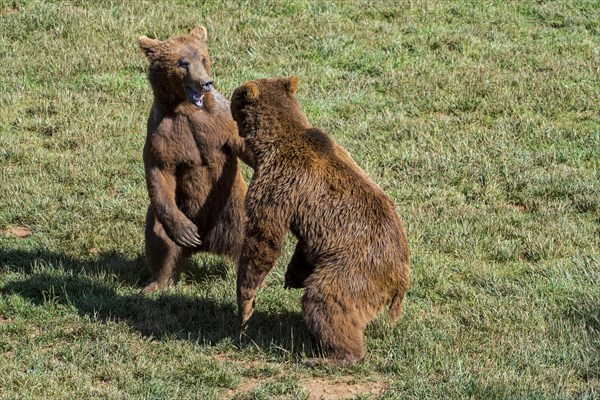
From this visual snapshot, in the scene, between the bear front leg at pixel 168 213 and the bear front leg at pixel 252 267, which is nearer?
the bear front leg at pixel 252 267

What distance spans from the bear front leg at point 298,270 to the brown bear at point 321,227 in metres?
0.02

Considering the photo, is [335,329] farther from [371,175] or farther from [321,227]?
[371,175]

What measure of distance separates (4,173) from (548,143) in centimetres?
554

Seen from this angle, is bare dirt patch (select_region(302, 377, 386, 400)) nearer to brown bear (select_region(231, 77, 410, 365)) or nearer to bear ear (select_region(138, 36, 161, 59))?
brown bear (select_region(231, 77, 410, 365))

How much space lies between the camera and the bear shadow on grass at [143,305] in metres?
7.84

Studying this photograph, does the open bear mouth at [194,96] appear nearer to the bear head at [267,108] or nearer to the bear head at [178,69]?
the bear head at [178,69]

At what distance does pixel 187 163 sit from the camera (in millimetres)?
8586

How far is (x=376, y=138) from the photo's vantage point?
1158 centimetres

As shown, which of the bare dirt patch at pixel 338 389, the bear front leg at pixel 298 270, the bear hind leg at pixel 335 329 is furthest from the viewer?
the bear front leg at pixel 298 270

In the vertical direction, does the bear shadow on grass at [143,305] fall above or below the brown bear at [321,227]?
below

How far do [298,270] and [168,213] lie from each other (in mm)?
1191

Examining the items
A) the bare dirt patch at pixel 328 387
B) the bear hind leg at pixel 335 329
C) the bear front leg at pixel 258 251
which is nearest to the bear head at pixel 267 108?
the bear front leg at pixel 258 251

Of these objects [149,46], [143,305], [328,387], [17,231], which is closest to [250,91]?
[149,46]

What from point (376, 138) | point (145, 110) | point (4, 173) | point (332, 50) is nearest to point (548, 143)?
point (376, 138)
